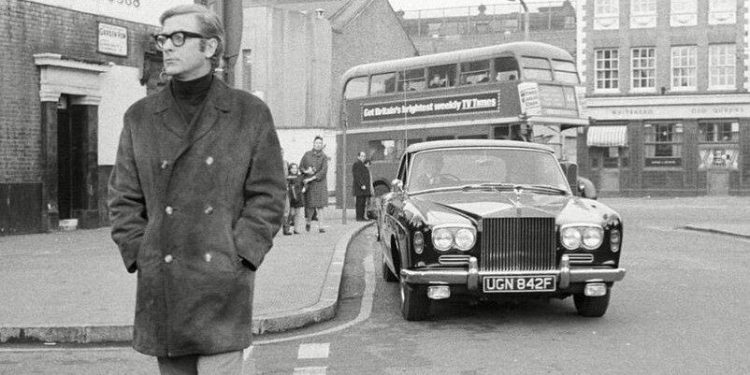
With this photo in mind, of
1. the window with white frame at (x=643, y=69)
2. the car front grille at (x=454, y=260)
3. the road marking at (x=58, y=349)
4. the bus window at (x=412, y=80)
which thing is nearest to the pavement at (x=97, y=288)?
the road marking at (x=58, y=349)

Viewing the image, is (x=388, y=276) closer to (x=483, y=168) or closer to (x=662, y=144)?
(x=483, y=168)

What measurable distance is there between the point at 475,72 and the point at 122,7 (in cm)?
822

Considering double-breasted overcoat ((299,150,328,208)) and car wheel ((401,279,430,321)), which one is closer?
car wheel ((401,279,430,321))

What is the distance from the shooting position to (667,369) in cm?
635

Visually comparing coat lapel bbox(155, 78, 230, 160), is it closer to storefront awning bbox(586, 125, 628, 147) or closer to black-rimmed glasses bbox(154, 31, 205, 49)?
black-rimmed glasses bbox(154, 31, 205, 49)

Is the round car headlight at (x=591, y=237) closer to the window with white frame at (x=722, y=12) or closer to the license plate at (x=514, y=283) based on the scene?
the license plate at (x=514, y=283)

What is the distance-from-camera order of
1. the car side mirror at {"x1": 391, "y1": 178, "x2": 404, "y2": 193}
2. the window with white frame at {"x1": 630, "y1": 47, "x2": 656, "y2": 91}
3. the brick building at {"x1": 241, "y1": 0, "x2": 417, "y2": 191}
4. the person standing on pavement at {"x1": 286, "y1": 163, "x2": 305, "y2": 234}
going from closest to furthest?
the car side mirror at {"x1": 391, "y1": 178, "x2": 404, "y2": 193} → the person standing on pavement at {"x1": 286, "y1": 163, "x2": 305, "y2": 234} → the window with white frame at {"x1": 630, "y1": 47, "x2": 656, "y2": 91} → the brick building at {"x1": 241, "y1": 0, "x2": 417, "y2": 191}

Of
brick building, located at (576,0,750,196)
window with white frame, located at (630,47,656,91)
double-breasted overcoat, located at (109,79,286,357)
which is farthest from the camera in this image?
window with white frame, located at (630,47,656,91)

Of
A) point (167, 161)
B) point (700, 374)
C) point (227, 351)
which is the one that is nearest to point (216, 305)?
point (227, 351)

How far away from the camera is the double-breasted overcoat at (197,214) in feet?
11.0

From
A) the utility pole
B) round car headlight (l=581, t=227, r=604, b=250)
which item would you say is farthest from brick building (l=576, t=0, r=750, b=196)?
the utility pole

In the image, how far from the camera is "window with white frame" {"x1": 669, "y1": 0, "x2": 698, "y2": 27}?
43.8 meters

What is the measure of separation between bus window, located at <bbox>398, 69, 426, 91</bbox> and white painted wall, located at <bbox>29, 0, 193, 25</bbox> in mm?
6253

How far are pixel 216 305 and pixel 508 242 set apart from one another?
16.3ft
